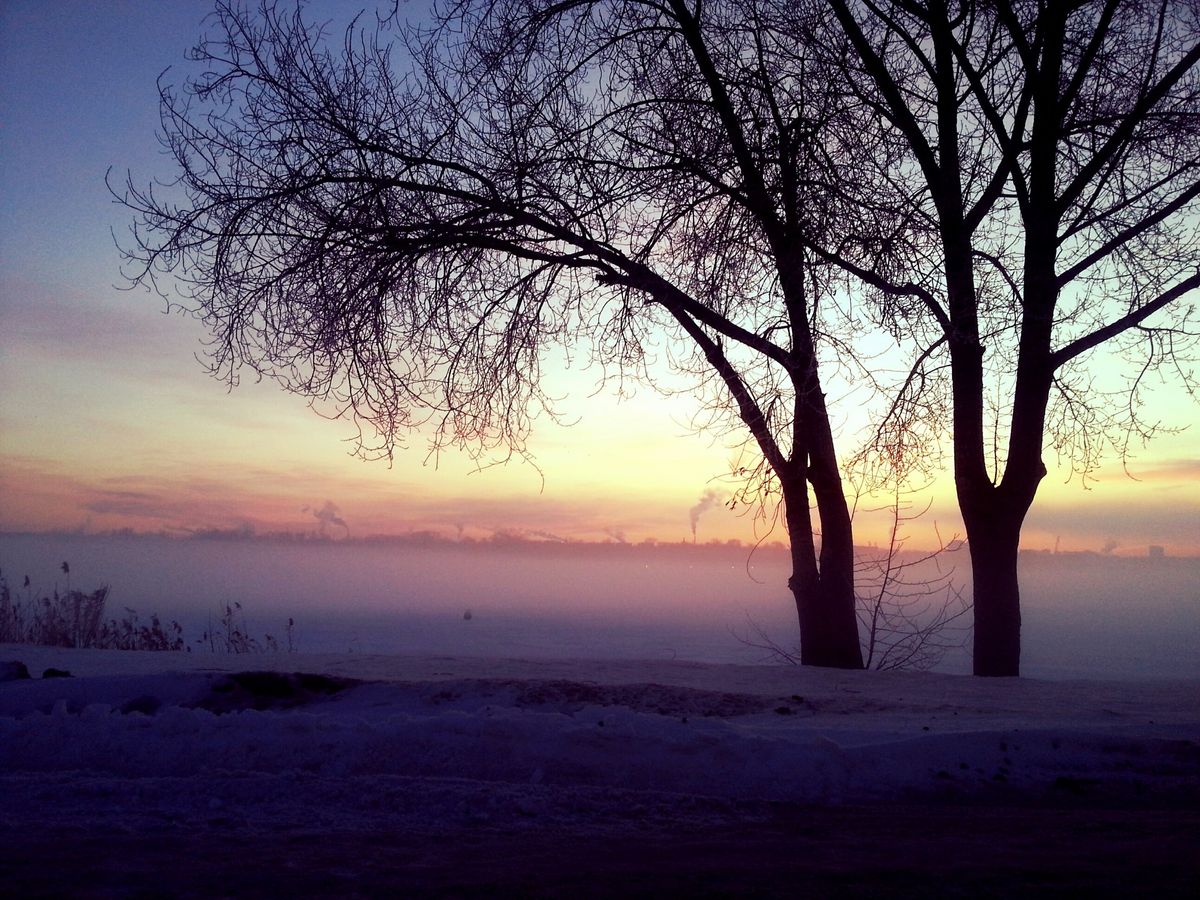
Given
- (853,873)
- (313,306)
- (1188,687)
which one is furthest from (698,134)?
(853,873)

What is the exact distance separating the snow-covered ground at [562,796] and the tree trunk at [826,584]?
3.83 m

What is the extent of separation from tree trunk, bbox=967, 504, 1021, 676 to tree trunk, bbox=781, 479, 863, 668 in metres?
1.16

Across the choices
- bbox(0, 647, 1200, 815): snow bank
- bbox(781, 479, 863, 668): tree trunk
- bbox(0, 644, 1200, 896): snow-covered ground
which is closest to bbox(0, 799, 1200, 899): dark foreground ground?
bbox(0, 644, 1200, 896): snow-covered ground

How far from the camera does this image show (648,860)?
3160 millimetres

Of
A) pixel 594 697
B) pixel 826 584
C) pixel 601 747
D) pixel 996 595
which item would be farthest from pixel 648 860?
pixel 996 595

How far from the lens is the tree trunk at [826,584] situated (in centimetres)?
980

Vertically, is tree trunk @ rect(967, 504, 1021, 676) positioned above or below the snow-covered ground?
above

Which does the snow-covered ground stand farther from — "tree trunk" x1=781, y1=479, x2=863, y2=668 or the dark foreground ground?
"tree trunk" x1=781, y1=479, x2=863, y2=668

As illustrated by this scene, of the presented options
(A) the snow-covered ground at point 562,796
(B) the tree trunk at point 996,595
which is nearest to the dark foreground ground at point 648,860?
(A) the snow-covered ground at point 562,796

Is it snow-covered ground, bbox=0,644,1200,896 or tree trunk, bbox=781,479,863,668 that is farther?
tree trunk, bbox=781,479,863,668

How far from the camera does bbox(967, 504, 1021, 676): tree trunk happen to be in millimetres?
9477

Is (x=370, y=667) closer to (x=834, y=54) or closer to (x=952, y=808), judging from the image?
(x=952, y=808)

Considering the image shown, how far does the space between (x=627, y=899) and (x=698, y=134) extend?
7446 mm

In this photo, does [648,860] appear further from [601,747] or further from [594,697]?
[594,697]
